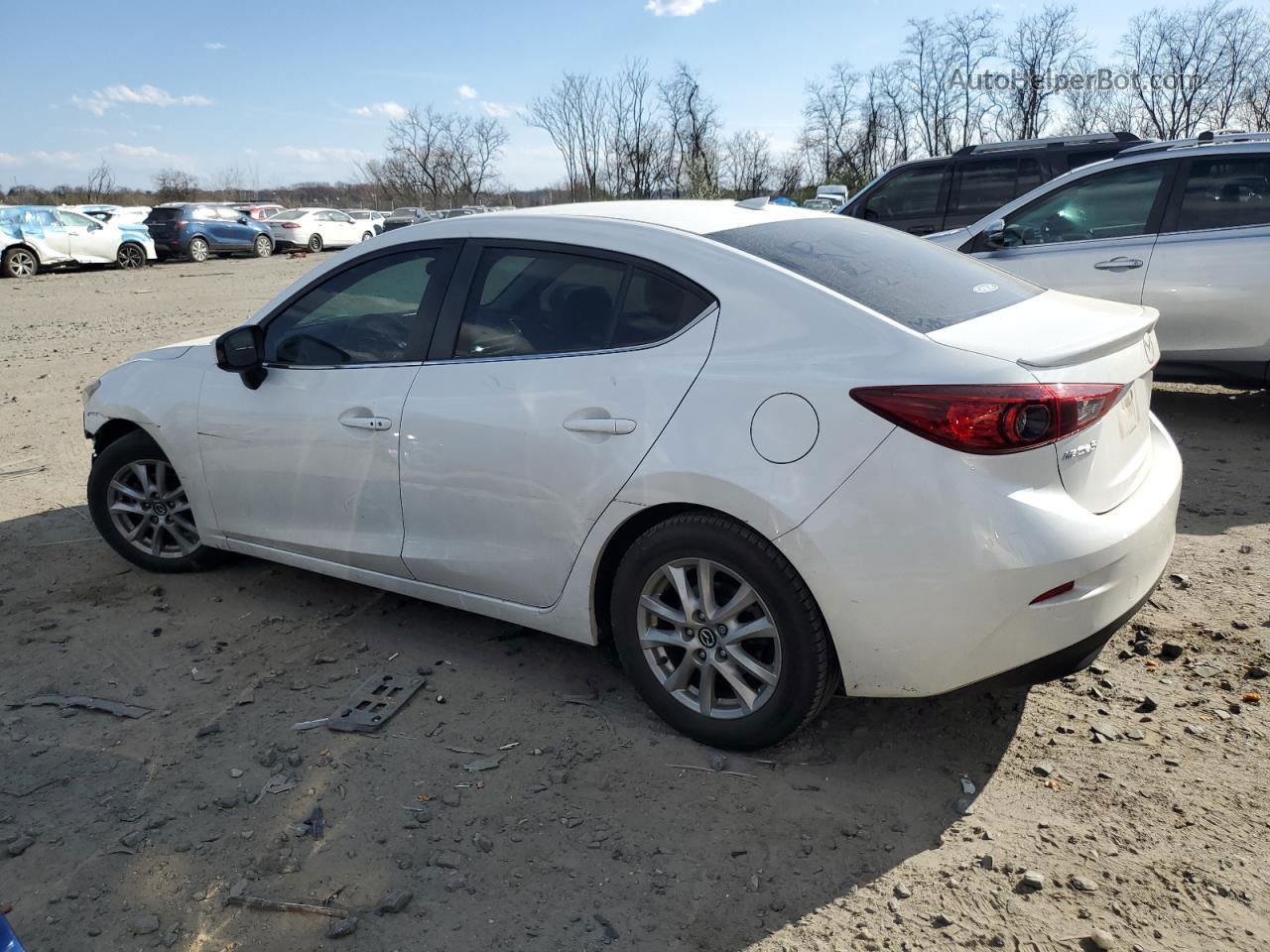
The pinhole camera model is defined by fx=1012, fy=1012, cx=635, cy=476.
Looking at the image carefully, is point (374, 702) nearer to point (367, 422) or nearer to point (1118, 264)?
point (367, 422)

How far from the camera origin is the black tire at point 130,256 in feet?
82.2

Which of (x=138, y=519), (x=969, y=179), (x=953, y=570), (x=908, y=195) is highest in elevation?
(x=969, y=179)

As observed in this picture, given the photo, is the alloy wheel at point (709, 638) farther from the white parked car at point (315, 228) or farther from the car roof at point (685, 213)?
the white parked car at point (315, 228)

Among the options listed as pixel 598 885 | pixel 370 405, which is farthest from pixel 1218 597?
pixel 370 405

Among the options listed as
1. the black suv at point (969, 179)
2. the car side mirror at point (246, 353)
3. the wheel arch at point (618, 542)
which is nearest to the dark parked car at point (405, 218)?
the black suv at point (969, 179)

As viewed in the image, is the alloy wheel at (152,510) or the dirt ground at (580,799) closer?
the dirt ground at (580,799)

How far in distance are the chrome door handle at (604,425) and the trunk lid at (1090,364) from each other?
36.5 inches

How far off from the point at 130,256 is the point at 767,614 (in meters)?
26.7

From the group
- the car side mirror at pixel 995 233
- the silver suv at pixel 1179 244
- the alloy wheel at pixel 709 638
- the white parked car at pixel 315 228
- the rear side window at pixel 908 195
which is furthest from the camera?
the white parked car at pixel 315 228

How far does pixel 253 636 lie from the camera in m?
4.16

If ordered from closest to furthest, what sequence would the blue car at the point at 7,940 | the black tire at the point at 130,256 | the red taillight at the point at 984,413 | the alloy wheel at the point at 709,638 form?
the blue car at the point at 7,940
the red taillight at the point at 984,413
the alloy wheel at the point at 709,638
the black tire at the point at 130,256

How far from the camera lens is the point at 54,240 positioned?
899 inches

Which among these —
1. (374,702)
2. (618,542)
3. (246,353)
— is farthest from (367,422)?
(618,542)

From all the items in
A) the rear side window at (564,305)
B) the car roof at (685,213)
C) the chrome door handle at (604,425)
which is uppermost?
the car roof at (685,213)
